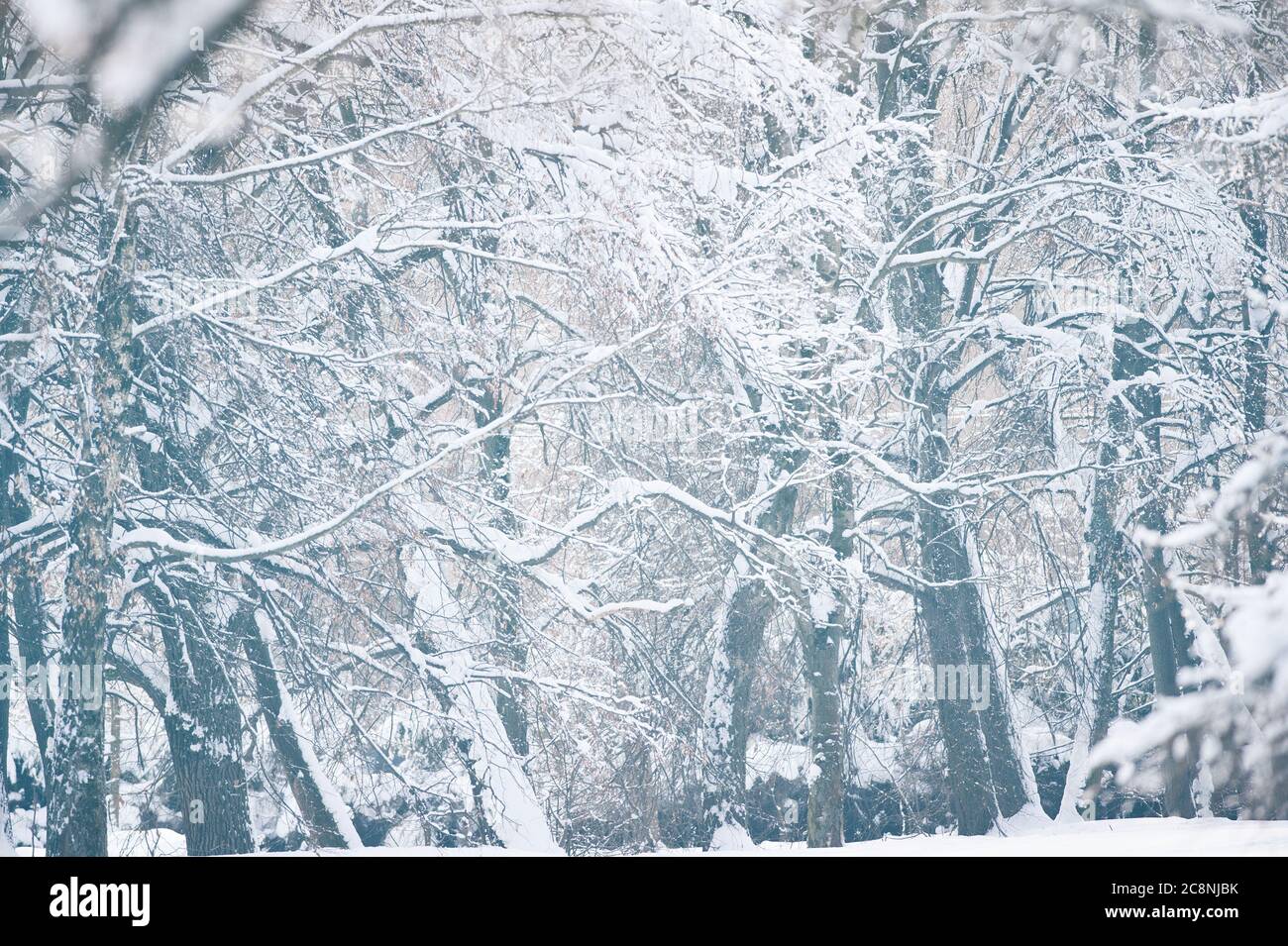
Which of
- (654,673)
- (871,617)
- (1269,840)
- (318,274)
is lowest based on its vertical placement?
(1269,840)

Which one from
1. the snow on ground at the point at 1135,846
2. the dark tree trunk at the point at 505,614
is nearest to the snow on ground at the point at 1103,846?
the snow on ground at the point at 1135,846

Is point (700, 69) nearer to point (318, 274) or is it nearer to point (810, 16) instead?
point (810, 16)

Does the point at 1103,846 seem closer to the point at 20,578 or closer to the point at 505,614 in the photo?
the point at 505,614

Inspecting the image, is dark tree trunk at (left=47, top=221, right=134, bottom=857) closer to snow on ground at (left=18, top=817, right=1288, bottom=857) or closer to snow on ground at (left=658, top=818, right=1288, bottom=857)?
snow on ground at (left=18, top=817, right=1288, bottom=857)

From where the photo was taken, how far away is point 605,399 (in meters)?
8.59

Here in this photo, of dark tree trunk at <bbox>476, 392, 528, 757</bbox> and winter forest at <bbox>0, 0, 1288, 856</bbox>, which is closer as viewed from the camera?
winter forest at <bbox>0, 0, 1288, 856</bbox>

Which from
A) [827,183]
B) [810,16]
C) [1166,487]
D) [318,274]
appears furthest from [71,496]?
[1166,487]

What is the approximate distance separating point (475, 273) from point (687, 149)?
1727mm

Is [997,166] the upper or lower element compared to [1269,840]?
upper

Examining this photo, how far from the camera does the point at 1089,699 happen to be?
38.1 ft

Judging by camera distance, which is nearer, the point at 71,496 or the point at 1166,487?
the point at 71,496

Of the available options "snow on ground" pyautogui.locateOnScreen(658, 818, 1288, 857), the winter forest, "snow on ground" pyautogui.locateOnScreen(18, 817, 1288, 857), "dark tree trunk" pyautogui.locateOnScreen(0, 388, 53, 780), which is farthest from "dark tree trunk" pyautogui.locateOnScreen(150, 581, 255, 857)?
"snow on ground" pyautogui.locateOnScreen(658, 818, 1288, 857)

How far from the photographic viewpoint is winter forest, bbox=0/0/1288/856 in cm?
750
